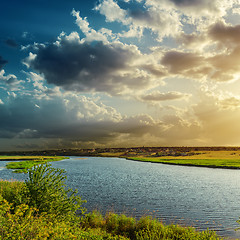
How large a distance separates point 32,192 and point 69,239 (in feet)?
22.1

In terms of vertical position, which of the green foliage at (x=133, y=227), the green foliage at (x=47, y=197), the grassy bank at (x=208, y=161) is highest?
the green foliage at (x=47, y=197)

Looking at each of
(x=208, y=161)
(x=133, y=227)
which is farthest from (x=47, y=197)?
(x=208, y=161)

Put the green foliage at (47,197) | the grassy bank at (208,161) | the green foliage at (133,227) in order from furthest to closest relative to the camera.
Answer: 1. the grassy bank at (208,161)
2. the green foliage at (133,227)
3. the green foliage at (47,197)

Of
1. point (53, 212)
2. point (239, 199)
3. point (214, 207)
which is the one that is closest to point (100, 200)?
point (214, 207)

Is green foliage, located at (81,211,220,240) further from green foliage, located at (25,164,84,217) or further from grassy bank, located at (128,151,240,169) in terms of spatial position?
grassy bank, located at (128,151,240,169)

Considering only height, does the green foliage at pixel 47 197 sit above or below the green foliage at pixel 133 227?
above

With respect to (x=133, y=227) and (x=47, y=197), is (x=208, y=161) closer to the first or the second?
(x=133, y=227)

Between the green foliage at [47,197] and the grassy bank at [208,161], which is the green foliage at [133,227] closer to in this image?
the green foliage at [47,197]

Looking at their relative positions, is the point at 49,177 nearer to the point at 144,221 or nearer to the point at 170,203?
the point at 144,221

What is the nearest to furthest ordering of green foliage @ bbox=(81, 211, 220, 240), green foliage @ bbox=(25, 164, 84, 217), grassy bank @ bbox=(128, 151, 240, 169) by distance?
green foliage @ bbox=(25, 164, 84, 217) → green foliage @ bbox=(81, 211, 220, 240) → grassy bank @ bbox=(128, 151, 240, 169)

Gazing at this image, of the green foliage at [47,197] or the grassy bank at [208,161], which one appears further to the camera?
the grassy bank at [208,161]

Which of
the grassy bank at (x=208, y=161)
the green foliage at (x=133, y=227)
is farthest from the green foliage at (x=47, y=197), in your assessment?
the grassy bank at (x=208, y=161)

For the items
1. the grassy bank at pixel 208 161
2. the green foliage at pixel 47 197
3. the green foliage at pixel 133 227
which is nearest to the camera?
the green foliage at pixel 47 197

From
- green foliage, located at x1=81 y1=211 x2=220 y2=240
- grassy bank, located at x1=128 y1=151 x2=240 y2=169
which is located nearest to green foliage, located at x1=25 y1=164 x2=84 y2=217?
green foliage, located at x1=81 y1=211 x2=220 y2=240
